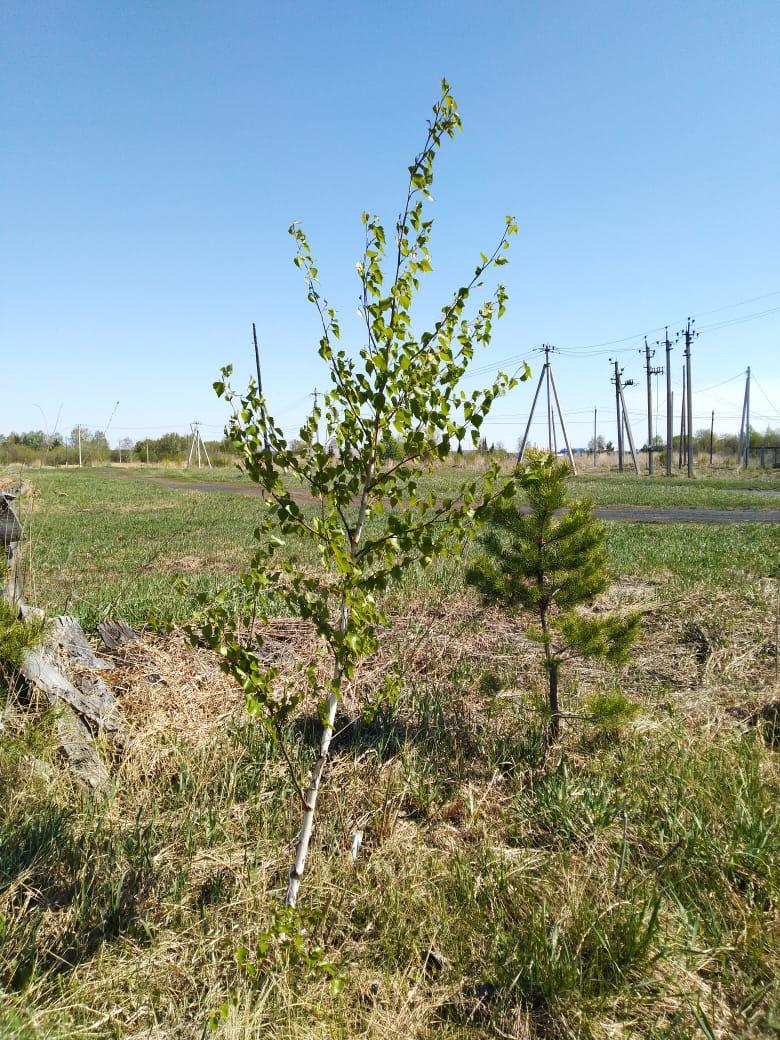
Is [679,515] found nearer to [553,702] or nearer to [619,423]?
[553,702]

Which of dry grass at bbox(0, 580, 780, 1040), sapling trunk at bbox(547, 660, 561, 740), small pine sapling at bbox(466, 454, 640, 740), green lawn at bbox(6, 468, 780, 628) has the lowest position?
dry grass at bbox(0, 580, 780, 1040)

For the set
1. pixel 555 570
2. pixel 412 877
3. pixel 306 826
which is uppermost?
pixel 555 570

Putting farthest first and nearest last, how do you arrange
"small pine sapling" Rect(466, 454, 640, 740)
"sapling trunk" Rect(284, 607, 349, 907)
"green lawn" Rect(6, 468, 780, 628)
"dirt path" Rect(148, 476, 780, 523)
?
1. "dirt path" Rect(148, 476, 780, 523)
2. "green lawn" Rect(6, 468, 780, 628)
3. "small pine sapling" Rect(466, 454, 640, 740)
4. "sapling trunk" Rect(284, 607, 349, 907)

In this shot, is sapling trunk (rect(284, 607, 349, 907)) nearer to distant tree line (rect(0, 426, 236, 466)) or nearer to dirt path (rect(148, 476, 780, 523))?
dirt path (rect(148, 476, 780, 523))

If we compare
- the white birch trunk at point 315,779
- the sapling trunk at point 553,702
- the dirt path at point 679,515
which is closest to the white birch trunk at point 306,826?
the white birch trunk at point 315,779

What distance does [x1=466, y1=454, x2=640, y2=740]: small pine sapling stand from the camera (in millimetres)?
3830

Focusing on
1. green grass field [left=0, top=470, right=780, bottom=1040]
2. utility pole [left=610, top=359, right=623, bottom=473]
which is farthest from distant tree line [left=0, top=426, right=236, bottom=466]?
green grass field [left=0, top=470, right=780, bottom=1040]

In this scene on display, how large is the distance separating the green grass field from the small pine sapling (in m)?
0.44

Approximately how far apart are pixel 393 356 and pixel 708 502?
2299 cm

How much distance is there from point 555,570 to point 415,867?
1.93 m

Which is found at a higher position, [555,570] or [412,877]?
[555,570]

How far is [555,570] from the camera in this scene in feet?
13.1

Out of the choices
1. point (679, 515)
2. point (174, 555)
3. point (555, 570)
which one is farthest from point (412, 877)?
point (679, 515)

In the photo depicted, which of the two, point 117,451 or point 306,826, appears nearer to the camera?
point 306,826
